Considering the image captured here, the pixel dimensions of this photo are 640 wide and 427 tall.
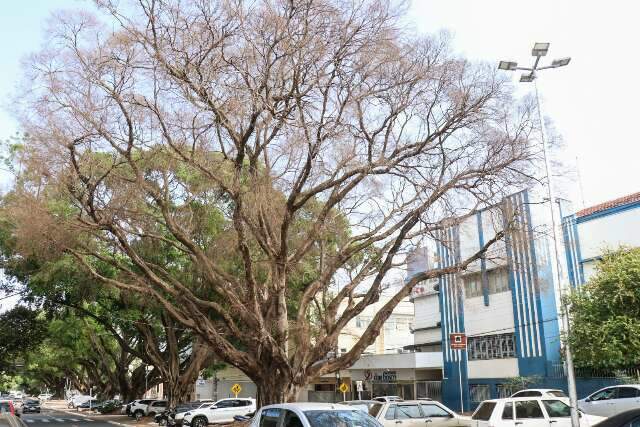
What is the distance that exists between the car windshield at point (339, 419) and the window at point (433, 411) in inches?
306

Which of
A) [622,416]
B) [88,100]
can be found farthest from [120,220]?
[622,416]

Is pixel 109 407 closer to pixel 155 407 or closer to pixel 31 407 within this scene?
pixel 31 407

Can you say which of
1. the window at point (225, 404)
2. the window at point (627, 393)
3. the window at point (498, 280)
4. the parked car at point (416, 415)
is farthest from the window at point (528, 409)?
the window at point (225, 404)

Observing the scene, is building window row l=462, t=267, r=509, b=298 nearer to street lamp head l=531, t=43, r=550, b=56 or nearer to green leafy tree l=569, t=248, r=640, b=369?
green leafy tree l=569, t=248, r=640, b=369

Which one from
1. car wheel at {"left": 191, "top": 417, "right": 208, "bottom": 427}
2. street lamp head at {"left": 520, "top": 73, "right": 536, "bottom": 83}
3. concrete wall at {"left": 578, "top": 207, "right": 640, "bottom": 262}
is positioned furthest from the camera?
car wheel at {"left": 191, "top": 417, "right": 208, "bottom": 427}

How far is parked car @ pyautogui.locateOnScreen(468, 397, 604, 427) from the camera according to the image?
14.6 metres

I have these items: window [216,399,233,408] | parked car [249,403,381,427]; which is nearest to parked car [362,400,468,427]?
parked car [249,403,381,427]

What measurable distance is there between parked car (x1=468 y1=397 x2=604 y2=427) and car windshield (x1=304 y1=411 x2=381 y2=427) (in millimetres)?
5523

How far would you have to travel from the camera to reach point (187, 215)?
81.1 ft

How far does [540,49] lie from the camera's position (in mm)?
16906

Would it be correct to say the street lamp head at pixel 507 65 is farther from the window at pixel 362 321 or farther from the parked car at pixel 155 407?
the window at pixel 362 321

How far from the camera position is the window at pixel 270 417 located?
10422mm

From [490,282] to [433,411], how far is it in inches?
737

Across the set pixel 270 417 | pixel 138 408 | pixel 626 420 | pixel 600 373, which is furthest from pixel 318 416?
pixel 138 408
